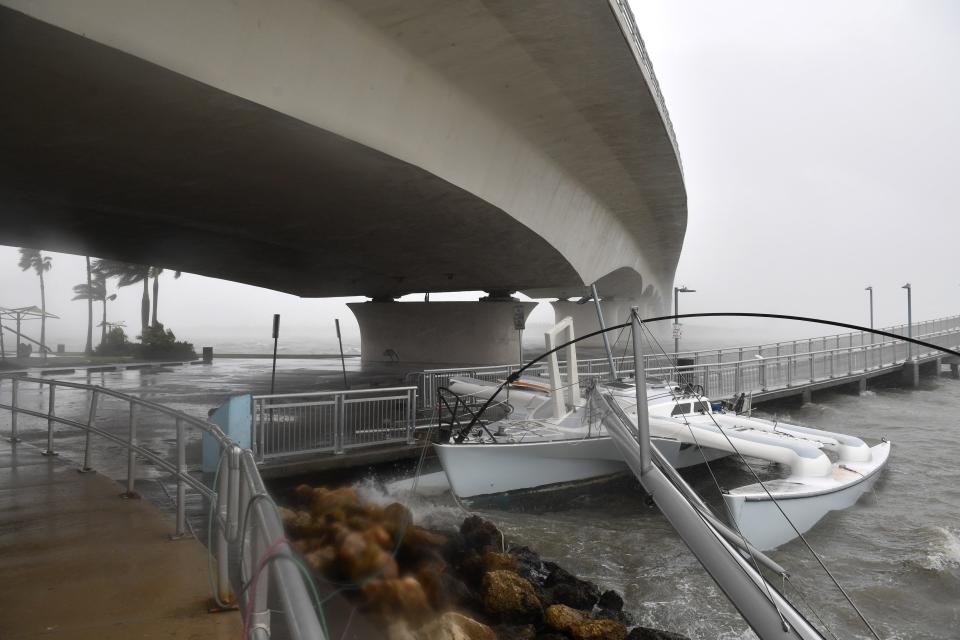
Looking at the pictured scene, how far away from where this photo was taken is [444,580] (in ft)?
21.1

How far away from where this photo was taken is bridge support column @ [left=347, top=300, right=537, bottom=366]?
27.4 metres

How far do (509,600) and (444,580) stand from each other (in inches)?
31.2

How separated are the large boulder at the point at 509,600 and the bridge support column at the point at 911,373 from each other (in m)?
29.9

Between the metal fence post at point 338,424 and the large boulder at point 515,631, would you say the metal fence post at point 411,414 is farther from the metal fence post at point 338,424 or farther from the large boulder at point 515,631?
the large boulder at point 515,631

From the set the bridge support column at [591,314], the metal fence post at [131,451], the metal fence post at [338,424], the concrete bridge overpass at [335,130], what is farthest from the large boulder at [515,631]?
the bridge support column at [591,314]

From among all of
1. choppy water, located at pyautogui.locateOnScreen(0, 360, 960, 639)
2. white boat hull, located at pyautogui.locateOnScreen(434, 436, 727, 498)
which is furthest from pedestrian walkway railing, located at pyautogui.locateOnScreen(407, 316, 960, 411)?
choppy water, located at pyautogui.locateOnScreen(0, 360, 960, 639)

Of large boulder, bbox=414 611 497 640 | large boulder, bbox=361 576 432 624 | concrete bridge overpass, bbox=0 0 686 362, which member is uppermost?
concrete bridge overpass, bbox=0 0 686 362

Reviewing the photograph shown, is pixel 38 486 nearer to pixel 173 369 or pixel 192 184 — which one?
pixel 192 184

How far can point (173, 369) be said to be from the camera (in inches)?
1171

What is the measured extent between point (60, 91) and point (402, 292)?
2395 centimetres

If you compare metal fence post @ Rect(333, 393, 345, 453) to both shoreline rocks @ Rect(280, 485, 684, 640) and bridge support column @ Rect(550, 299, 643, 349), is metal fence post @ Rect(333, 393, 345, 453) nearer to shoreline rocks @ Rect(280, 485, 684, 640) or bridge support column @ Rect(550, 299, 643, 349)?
shoreline rocks @ Rect(280, 485, 684, 640)

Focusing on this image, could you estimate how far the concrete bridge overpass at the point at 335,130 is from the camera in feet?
22.7

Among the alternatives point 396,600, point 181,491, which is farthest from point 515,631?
point 181,491

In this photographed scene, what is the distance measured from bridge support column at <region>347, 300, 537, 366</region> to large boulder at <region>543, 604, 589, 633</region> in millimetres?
18477
